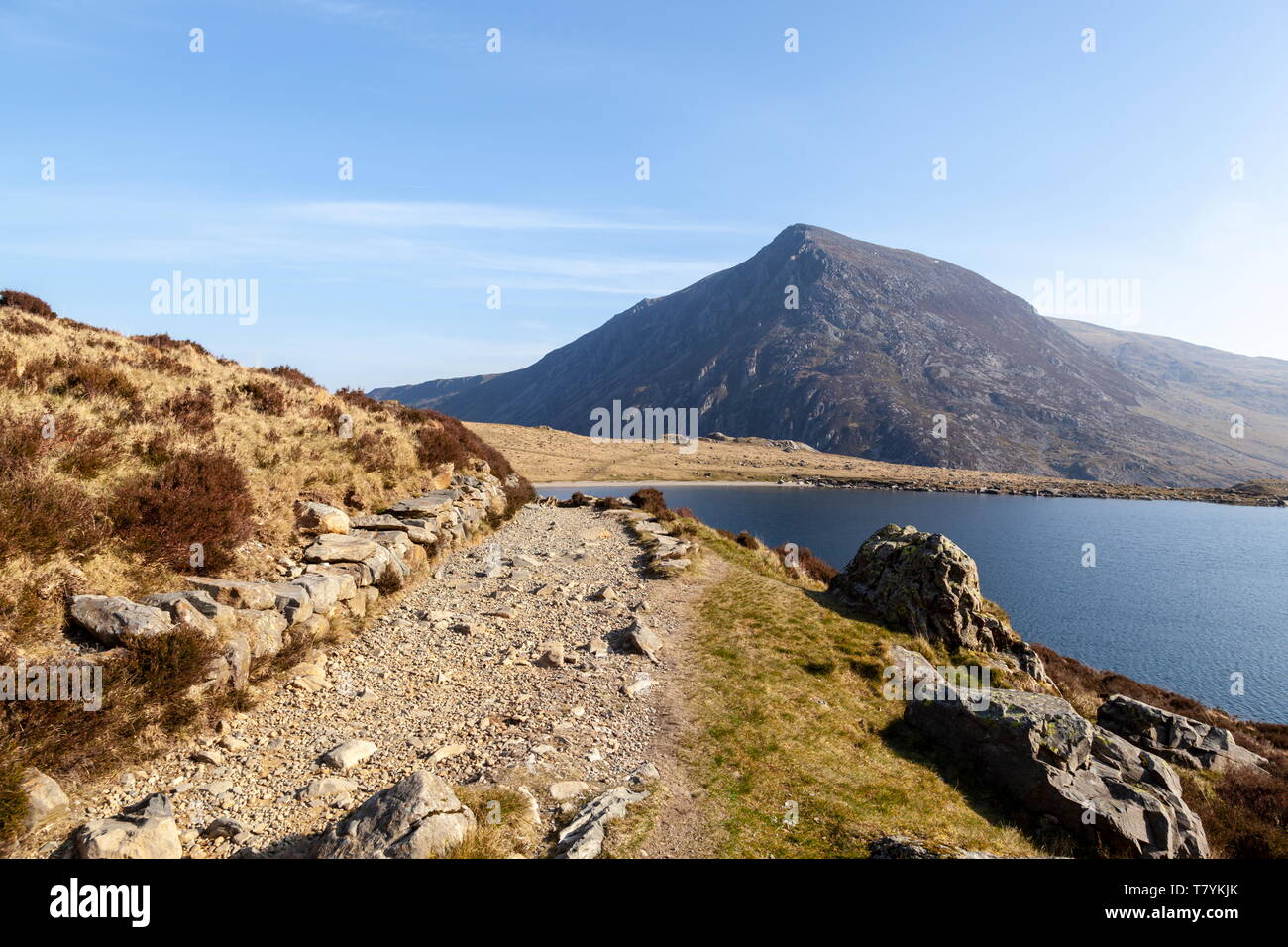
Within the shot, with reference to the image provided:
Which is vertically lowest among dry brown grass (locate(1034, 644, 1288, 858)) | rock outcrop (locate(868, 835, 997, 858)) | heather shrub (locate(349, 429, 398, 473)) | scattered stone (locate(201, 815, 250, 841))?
dry brown grass (locate(1034, 644, 1288, 858))

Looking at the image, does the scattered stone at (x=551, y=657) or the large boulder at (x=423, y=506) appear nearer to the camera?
the scattered stone at (x=551, y=657)

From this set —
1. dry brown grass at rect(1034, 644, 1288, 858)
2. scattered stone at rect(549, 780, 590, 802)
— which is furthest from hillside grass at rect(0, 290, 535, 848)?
dry brown grass at rect(1034, 644, 1288, 858)

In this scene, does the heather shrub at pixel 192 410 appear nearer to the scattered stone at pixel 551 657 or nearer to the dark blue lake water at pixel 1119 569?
the scattered stone at pixel 551 657

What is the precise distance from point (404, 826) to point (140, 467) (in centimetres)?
1022

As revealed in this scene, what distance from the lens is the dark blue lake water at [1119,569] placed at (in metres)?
35.4

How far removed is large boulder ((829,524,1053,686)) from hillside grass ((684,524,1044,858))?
45.6 inches

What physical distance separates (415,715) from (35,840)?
4415mm

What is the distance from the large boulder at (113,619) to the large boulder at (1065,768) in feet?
44.4

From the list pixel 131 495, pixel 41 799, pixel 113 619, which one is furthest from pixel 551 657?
pixel 131 495

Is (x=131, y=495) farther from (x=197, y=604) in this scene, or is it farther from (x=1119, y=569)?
(x=1119, y=569)

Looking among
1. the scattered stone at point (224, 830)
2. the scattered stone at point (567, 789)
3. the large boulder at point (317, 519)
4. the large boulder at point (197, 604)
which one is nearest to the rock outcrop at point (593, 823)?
the scattered stone at point (567, 789)

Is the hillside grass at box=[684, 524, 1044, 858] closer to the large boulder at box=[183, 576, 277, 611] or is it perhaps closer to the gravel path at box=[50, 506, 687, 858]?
the gravel path at box=[50, 506, 687, 858]

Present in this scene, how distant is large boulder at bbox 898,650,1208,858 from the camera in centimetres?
966
